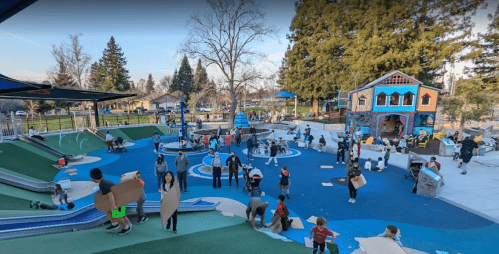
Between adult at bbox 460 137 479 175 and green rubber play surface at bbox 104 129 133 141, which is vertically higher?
adult at bbox 460 137 479 175

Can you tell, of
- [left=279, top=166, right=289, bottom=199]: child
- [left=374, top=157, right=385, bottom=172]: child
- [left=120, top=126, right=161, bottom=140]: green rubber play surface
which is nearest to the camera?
[left=279, top=166, right=289, bottom=199]: child

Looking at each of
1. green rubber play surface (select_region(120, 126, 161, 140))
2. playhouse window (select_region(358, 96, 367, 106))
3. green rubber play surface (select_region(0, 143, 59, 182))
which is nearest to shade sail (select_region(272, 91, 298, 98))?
playhouse window (select_region(358, 96, 367, 106))

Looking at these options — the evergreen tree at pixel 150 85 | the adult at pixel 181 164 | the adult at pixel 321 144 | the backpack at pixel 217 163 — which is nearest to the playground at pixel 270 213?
the adult at pixel 181 164

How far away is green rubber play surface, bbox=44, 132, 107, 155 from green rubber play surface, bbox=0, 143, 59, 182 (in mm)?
3073

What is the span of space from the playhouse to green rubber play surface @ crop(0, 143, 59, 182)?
25.1 metres

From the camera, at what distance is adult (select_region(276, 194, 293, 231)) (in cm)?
626

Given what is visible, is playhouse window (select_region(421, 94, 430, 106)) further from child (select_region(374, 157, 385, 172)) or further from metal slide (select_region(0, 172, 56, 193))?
metal slide (select_region(0, 172, 56, 193))

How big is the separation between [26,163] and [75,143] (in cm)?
678

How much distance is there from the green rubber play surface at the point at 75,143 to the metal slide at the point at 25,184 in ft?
26.7

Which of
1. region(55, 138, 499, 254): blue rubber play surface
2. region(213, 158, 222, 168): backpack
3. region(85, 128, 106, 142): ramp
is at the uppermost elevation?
region(213, 158, 222, 168): backpack

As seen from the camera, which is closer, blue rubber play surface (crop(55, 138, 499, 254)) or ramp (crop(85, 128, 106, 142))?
blue rubber play surface (crop(55, 138, 499, 254))

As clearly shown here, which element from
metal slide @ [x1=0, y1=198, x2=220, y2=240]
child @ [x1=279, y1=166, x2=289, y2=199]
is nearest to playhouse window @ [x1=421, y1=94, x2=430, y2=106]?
child @ [x1=279, y1=166, x2=289, y2=199]

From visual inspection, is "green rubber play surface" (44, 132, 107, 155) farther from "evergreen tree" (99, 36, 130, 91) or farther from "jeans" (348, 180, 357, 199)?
"evergreen tree" (99, 36, 130, 91)

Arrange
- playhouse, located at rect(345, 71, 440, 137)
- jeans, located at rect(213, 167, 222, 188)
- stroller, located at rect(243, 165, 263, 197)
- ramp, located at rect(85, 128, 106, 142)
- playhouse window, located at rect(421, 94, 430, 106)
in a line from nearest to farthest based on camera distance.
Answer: stroller, located at rect(243, 165, 263, 197)
jeans, located at rect(213, 167, 222, 188)
ramp, located at rect(85, 128, 106, 142)
playhouse, located at rect(345, 71, 440, 137)
playhouse window, located at rect(421, 94, 430, 106)
